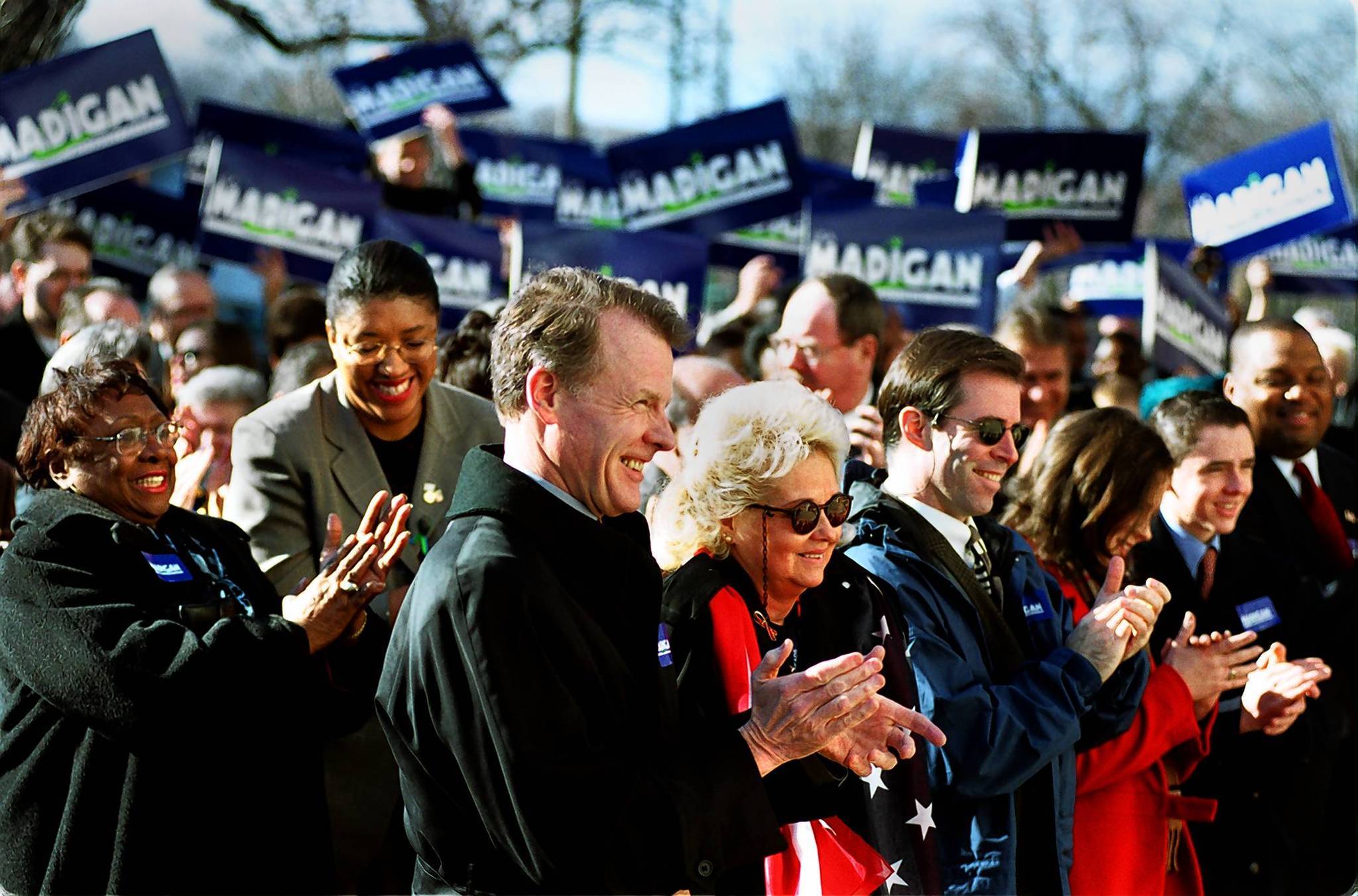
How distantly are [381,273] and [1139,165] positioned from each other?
19.7ft

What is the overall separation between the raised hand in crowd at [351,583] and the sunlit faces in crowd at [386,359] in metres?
0.74

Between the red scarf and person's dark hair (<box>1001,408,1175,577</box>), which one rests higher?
person's dark hair (<box>1001,408,1175,577</box>)

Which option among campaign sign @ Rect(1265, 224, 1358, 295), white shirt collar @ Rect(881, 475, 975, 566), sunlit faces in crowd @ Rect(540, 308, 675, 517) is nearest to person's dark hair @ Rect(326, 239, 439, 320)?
white shirt collar @ Rect(881, 475, 975, 566)

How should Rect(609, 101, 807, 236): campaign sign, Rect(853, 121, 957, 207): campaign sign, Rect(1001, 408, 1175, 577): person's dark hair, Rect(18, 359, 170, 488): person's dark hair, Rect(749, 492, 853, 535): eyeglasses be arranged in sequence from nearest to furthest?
Rect(749, 492, 853, 535): eyeglasses
Rect(18, 359, 170, 488): person's dark hair
Rect(1001, 408, 1175, 577): person's dark hair
Rect(609, 101, 807, 236): campaign sign
Rect(853, 121, 957, 207): campaign sign

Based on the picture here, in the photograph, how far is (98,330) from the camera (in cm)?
468

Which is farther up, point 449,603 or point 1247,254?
point 1247,254

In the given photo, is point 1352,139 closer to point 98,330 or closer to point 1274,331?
point 1274,331

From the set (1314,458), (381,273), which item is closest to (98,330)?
(381,273)

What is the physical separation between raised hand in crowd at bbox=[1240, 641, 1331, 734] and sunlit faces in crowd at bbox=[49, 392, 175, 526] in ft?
9.90

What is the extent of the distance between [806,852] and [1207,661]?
151cm

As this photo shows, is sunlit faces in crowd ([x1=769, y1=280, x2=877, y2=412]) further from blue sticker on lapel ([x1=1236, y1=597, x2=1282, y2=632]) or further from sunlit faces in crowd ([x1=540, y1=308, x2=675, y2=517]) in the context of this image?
sunlit faces in crowd ([x1=540, y1=308, x2=675, y2=517])

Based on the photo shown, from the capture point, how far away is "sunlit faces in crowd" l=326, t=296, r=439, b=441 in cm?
411

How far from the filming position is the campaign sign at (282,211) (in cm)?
779

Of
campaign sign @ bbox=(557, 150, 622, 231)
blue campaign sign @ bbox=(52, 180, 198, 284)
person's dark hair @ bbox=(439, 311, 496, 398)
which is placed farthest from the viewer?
campaign sign @ bbox=(557, 150, 622, 231)
